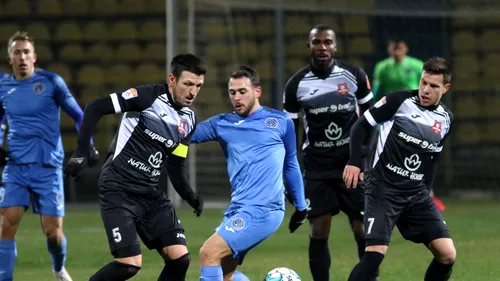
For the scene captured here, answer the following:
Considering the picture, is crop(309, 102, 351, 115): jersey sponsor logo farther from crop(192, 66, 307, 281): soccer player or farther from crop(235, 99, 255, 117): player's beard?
crop(235, 99, 255, 117): player's beard

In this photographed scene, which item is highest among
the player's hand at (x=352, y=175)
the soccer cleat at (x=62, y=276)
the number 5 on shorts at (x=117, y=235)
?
the player's hand at (x=352, y=175)

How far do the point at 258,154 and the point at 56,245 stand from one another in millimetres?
2611

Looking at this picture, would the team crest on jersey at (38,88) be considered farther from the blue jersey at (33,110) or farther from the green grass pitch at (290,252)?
the green grass pitch at (290,252)

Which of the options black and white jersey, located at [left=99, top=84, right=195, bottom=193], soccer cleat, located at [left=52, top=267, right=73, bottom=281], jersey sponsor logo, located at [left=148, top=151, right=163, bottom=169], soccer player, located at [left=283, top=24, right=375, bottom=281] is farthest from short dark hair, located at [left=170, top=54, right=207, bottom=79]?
soccer cleat, located at [left=52, top=267, right=73, bottom=281]

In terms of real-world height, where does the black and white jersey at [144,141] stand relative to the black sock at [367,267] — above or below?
above

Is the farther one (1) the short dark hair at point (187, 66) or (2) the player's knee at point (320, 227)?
(2) the player's knee at point (320, 227)

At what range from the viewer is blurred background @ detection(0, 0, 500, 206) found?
16.5 m

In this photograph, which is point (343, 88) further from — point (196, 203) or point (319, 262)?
point (196, 203)

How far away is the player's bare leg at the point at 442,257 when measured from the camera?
7004 mm

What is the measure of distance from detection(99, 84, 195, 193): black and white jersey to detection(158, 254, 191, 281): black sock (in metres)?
0.50

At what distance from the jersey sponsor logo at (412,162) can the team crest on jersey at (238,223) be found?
4.33 ft

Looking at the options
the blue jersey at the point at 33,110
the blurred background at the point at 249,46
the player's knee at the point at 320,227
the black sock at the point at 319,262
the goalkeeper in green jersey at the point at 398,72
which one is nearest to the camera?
the black sock at the point at 319,262

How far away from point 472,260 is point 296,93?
8.31ft

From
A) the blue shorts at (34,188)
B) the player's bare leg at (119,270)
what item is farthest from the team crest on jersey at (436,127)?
the blue shorts at (34,188)
